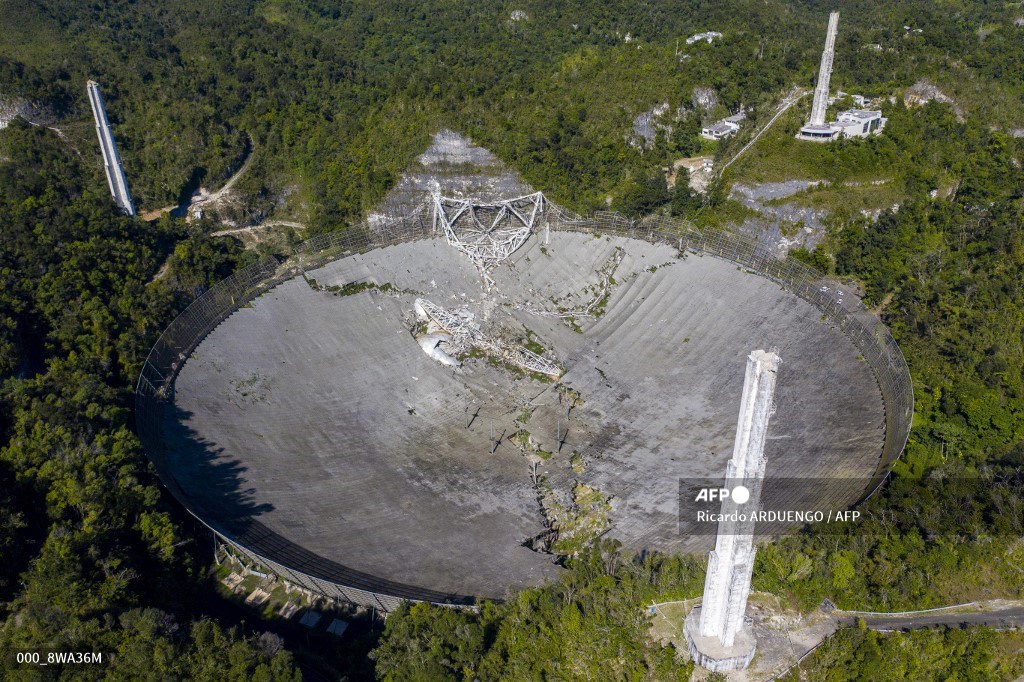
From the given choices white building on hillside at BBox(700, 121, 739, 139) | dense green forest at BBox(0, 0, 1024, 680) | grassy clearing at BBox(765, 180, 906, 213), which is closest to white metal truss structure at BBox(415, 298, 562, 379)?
dense green forest at BBox(0, 0, 1024, 680)

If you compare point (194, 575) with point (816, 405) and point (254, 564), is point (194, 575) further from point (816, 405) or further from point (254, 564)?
point (816, 405)

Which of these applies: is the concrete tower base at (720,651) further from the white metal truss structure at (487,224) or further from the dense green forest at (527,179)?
the white metal truss structure at (487,224)

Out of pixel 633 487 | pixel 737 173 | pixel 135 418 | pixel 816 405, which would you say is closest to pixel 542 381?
pixel 633 487

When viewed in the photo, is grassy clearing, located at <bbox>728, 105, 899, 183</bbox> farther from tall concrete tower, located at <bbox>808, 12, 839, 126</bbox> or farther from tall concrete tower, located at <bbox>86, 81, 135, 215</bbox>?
tall concrete tower, located at <bbox>86, 81, 135, 215</bbox>

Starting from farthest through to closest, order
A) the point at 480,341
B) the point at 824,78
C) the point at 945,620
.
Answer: the point at 824,78, the point at 480,341, the point at 945,620

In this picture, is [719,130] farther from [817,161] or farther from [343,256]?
[343,256]

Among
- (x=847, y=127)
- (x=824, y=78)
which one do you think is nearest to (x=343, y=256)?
(x=824, y=78)
